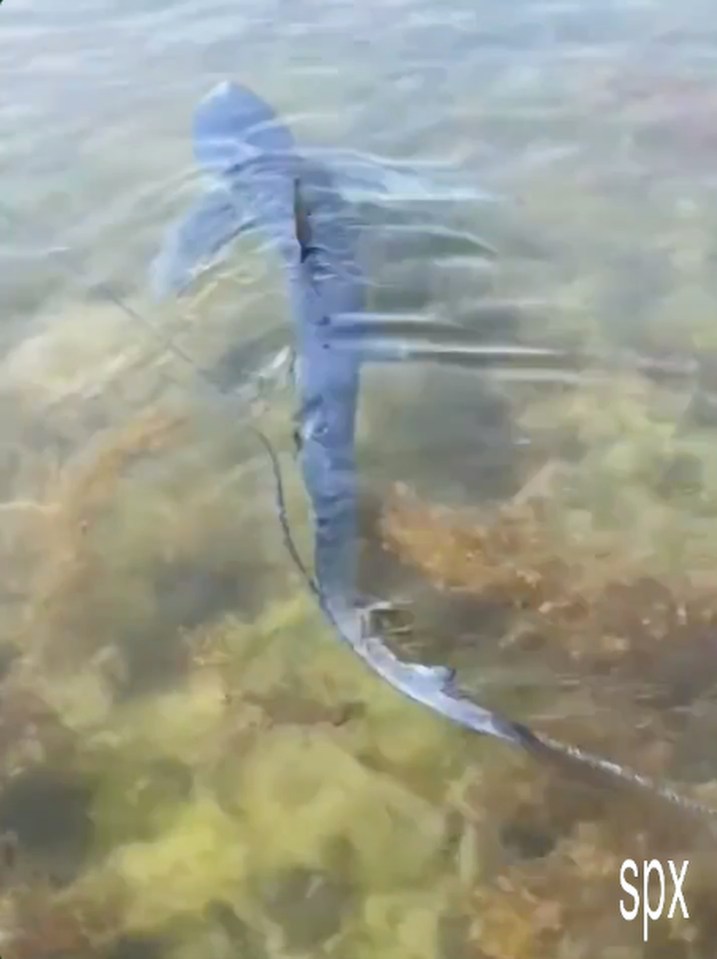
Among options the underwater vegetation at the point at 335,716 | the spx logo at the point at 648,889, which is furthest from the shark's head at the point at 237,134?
the spx logo at the point at 648,889

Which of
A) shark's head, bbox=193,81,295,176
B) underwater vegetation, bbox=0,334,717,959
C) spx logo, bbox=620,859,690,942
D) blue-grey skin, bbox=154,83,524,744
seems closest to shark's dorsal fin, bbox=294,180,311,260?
blue-grey skin, bbox=154,83,524,744

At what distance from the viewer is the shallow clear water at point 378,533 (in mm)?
995

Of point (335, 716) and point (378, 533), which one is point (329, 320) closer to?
point (378, 533)

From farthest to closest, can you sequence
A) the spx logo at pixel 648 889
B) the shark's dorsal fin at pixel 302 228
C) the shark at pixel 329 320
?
the shark's dorsal fin at pixel 302 228 → the shark at pixel 329 320 → the spx logo at pixel 648 889

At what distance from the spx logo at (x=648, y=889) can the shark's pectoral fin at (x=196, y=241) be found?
2.99 feet

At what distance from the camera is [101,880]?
1006mm

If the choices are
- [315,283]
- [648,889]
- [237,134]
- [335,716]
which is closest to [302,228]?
[315,283]

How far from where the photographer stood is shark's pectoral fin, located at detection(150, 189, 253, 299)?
5.12 feet

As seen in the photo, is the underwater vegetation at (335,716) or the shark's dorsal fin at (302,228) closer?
the underwater vegetation at (335,716)

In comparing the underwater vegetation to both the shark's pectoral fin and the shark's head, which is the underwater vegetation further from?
the shark's head

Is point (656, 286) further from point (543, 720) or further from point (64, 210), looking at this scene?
point (64, 210)

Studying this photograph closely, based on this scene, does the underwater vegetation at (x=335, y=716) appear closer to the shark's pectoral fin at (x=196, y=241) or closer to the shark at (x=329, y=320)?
the shark at (x=329, y=320)

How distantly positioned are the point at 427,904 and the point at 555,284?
0.85 m

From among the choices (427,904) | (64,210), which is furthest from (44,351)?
(427,904)
